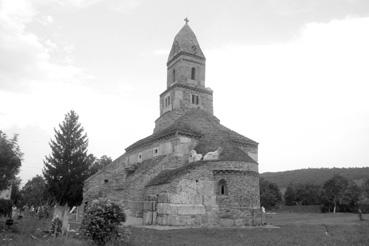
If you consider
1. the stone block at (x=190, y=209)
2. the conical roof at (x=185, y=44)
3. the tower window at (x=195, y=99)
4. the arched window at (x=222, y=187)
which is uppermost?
the conical roof at (x=185, y=44)

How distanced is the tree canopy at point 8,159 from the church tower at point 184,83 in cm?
1655

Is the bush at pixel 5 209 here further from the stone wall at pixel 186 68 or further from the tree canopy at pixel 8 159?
the stone wall at pixel 186 68

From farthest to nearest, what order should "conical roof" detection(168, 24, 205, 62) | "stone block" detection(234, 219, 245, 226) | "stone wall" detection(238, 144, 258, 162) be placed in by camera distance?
"conical roof" detection(168, 24, 205, 62)
"stone wall" detection(238, 144, 258, 162)
"stone block" detection(234, 219, 245, 226)

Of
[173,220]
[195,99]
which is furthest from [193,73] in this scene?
[173,220]

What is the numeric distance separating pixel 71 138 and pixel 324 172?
84694 mm

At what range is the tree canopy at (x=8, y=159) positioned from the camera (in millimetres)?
19141

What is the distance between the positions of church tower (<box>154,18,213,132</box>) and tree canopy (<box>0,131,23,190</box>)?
1655 centimetres

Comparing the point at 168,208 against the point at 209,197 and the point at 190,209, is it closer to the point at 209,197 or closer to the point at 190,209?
the point at 190,209

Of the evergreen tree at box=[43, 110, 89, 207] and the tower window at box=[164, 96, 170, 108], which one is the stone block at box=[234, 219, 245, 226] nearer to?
the tower window at box=[164, 96, 170, 108]

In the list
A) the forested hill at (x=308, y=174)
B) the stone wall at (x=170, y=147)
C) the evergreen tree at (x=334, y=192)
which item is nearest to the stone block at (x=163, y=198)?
the stone wall at (x=170, y=147)

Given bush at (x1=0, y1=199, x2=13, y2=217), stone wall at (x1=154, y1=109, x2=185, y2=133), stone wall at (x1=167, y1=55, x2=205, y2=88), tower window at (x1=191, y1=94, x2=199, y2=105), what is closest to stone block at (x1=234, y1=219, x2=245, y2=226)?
stone wall at (x1=154, y1=109, x2=185, y2=133)

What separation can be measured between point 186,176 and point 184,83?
13.7m

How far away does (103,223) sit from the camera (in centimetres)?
1260

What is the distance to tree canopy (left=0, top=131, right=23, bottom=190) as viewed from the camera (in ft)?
62.8
